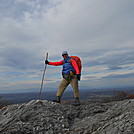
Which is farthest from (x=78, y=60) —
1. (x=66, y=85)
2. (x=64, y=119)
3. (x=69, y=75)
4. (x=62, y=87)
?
(x=64, y=119)

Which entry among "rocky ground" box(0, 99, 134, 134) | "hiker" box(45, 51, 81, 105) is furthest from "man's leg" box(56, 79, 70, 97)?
"rocky ground" box(0, 99, 134, 134)

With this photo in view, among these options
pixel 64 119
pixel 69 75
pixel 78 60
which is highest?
pixel 78 60

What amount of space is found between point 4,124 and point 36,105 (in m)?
1.46

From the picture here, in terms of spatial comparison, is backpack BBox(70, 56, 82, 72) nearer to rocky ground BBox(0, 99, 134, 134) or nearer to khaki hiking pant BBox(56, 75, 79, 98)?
khaki hiking pant BBox(56, 75, 79, 98)

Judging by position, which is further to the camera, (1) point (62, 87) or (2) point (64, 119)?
(1) point (62, 87)

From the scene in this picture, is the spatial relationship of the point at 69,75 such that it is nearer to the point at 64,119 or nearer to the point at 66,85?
the point at 66,85

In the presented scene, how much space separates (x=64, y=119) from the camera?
561 cm

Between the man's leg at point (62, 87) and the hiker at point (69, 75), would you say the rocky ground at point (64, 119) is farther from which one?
the man's leg at point (62, 87)

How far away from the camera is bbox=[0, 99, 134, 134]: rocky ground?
409 cm

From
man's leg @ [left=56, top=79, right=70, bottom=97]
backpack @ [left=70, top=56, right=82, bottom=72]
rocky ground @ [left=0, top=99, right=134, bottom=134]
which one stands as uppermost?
backpack @ [left=70, top=56, right=82, bottom=72]

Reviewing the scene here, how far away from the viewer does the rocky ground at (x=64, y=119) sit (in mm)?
4090

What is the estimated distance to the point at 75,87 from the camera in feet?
25.8

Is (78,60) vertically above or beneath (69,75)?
above

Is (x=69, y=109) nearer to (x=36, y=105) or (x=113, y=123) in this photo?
(x=36, y=105)
